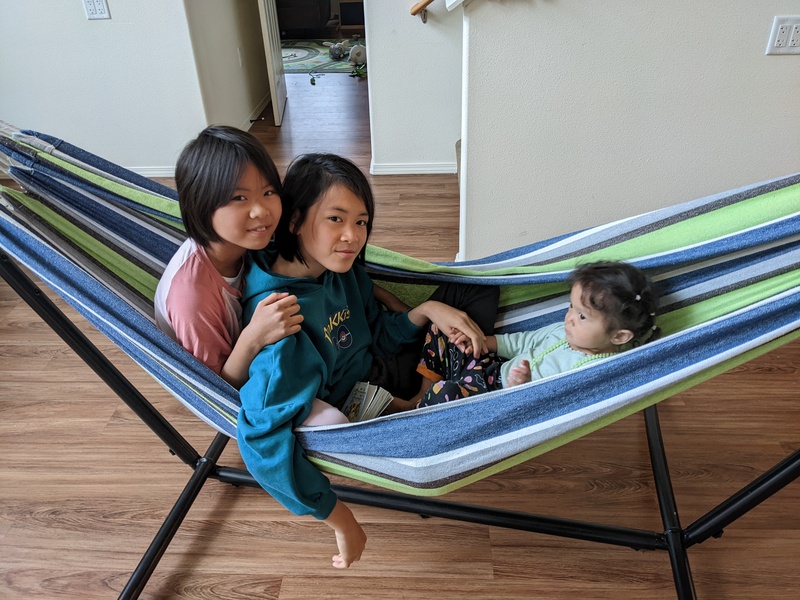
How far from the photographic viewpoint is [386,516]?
1.28 metres

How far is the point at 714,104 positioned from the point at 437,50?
137 centimetres

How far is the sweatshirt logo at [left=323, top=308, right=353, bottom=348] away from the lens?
1099 mm

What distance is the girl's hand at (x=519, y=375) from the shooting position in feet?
3.76

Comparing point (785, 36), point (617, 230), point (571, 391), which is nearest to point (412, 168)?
point (785, 36)

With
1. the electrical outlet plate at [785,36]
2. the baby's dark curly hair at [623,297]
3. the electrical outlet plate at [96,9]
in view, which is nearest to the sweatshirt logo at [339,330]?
the baby's dark curly hair at [623,297]

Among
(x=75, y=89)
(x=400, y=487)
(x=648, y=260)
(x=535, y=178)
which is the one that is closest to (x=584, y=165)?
(x=535, y=178)

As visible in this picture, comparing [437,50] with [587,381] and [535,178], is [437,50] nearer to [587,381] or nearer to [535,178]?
[535,178]

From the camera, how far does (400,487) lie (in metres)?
0.92

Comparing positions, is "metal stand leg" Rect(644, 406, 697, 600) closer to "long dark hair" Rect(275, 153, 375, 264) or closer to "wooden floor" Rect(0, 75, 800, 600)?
"wooden floor" Rect(0, 75, 800, 600)

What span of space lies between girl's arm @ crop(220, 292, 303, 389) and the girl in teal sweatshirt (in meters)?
0.02

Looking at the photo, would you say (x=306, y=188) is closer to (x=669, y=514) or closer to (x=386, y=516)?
(x=386, y=516)

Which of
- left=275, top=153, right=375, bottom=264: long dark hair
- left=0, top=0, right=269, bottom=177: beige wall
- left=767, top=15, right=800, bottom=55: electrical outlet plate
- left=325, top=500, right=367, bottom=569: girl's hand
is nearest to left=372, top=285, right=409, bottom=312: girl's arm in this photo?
left=275, top=153, right=375, bottom=264: long dark hair

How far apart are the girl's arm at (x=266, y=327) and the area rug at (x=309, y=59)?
441 cm

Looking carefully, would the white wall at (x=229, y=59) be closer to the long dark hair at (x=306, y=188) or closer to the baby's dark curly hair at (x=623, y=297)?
the long dark hair at (x=306, y=188)
